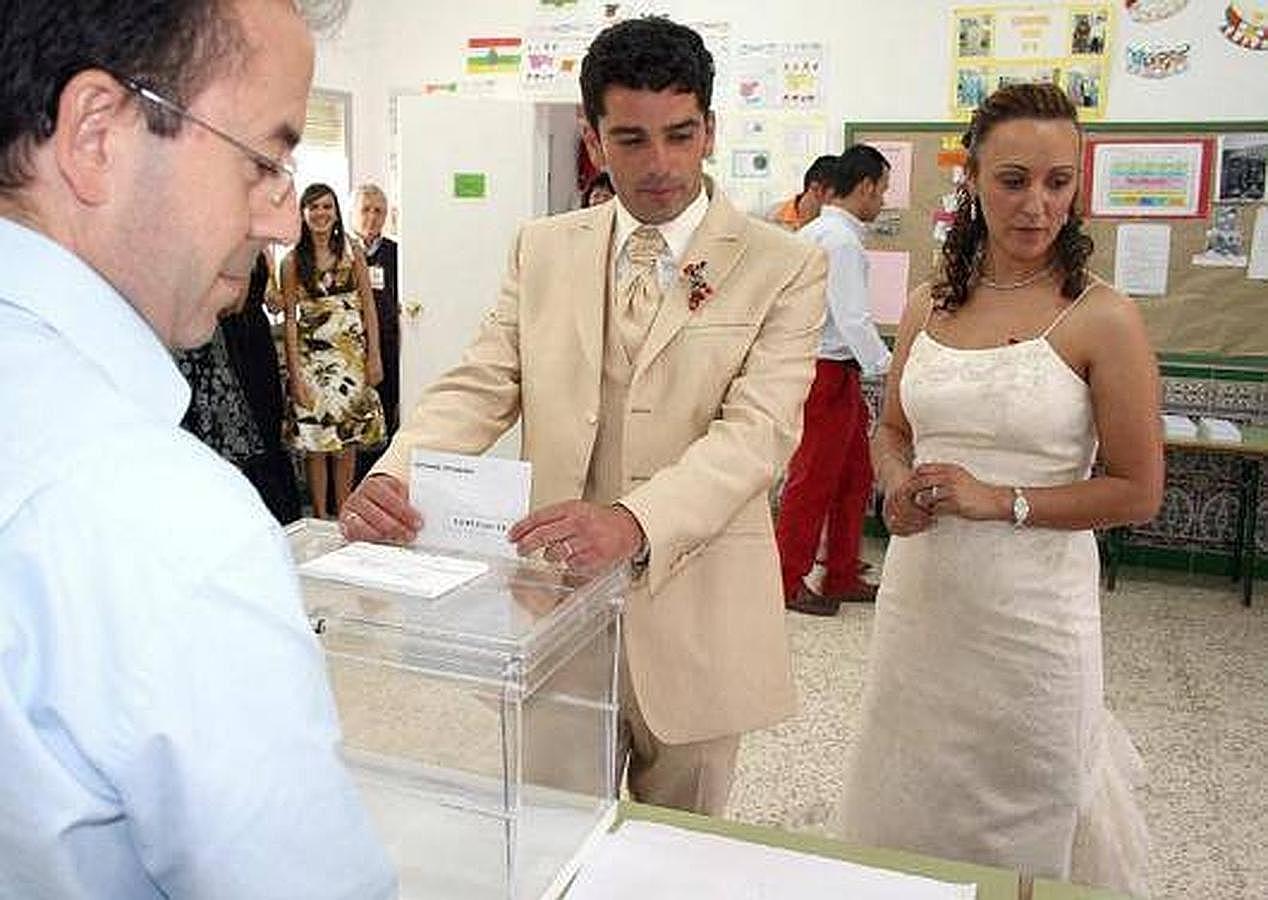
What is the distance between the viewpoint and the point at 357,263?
5.26 m

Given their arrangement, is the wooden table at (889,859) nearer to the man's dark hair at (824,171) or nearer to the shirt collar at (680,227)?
the shirt collar at (680,227)

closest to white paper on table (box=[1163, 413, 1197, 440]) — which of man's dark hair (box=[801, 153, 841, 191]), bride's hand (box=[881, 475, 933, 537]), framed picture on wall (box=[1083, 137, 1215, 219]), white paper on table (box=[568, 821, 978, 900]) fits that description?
framed picture on wall (box=[1083, 137, 1215, 219])

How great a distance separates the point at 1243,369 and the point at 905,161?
5.44 feet

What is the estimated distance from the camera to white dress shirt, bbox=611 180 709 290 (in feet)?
5.46

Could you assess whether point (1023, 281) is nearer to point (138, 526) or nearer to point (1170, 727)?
point (138, 526)

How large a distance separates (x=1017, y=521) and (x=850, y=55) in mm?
3869

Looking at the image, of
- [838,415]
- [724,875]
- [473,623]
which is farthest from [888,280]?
[473,623]

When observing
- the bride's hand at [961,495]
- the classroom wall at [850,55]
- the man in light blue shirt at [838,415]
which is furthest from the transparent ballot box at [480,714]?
the classroom wall at [850,55]

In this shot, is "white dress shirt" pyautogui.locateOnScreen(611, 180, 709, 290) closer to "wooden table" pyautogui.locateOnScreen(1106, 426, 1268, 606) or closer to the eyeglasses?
the eyeglasses

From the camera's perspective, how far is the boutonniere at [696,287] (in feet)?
5.32

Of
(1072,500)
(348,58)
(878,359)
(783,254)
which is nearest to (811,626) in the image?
(878,359)

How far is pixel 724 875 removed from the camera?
1.16 metres

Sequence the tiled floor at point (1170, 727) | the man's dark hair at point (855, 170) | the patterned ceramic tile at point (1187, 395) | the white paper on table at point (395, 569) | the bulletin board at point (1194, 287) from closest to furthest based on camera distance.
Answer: the white paper on table at point (395, 569), the tiled floor at point (1170, 727), the man's dark hair at point (855, 170), the bulletin board at point (1194, 287), the patterned ceramic tile at point (1187, 395)

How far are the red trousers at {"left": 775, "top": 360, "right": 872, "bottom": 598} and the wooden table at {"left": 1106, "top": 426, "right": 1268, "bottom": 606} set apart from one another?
46.8 inches
